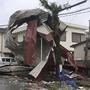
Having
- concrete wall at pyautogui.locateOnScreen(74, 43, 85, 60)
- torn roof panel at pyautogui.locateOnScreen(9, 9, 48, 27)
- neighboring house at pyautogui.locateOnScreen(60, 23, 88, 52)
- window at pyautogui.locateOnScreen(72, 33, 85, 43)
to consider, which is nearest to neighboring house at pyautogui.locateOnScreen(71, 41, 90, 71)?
concrete wall at pyautogui.locateOnScreen(74, 43, 85, 60)

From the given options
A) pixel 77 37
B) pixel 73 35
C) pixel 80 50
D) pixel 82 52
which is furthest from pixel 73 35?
pixel 82 52

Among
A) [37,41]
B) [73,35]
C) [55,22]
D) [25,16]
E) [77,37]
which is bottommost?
[37,41]

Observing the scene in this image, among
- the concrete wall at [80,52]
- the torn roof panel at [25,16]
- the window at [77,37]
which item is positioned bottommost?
the concrete wall at [80,52]

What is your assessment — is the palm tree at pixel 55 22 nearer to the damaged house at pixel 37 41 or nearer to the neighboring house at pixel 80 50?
the damaged house at pixel 37 41

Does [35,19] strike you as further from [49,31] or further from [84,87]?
[84,87]

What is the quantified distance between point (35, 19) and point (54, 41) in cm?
199

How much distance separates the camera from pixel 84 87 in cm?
1978

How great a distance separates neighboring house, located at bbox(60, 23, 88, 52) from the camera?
168 feet

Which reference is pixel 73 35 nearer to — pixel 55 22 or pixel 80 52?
pixel 80 52

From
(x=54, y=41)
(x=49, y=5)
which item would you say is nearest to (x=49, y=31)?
(x=54, y=41)

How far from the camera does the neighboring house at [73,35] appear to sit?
5122 centimetres

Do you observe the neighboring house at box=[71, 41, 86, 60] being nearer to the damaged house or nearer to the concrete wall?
the concrete wall

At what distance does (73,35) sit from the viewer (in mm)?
52688

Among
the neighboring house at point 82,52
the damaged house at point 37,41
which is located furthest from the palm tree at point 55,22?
the neighboring house at point 82,52
